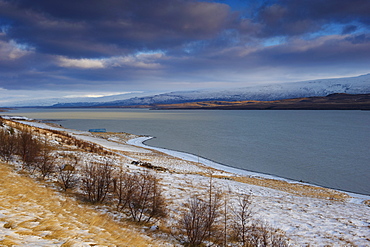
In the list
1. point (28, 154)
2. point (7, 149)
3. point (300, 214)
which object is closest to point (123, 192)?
point (28, 154)

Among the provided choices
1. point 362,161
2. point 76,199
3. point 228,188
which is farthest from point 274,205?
point 362,161

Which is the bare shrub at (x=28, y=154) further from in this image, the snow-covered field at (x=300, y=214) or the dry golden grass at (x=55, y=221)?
the snow-covered field at (x=300, y=214)

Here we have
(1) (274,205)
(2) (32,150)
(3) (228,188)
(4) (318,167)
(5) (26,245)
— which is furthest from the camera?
(4) (318,167)

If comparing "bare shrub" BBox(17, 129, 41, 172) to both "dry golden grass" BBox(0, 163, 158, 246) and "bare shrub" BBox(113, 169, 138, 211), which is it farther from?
"bare shrub" BBox(113, 169, 138, 211)

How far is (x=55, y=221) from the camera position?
612 cm

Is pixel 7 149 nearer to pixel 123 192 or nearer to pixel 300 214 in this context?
pixel 123 192

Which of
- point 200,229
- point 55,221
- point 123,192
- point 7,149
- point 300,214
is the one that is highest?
point 7,149

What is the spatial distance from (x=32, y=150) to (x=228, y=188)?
35.0ft

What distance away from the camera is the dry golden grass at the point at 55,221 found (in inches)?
211

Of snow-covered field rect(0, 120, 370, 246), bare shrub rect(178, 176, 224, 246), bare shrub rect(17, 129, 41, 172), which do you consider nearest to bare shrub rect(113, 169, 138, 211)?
snow-covered field rect(0, 120, 370, 246)

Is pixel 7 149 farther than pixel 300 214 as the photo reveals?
Yes

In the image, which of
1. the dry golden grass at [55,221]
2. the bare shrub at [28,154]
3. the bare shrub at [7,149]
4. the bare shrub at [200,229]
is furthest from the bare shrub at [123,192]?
the bare shrub at [7,149]

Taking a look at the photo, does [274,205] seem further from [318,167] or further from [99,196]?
[318,167]

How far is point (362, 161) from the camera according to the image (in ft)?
91.2
